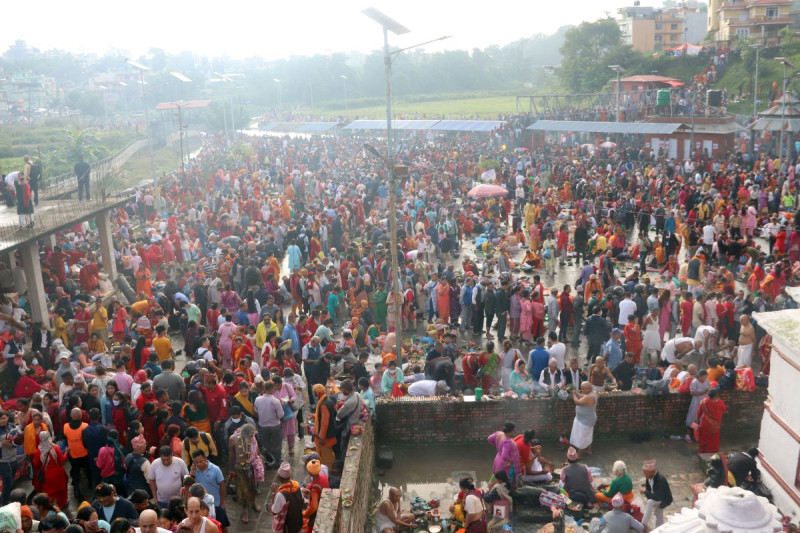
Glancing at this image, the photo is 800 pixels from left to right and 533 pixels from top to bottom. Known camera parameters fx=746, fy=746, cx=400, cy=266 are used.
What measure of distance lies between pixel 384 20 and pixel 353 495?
6198 millimetres

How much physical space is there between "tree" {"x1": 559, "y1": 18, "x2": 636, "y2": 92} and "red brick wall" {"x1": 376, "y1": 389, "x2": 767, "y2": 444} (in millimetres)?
53683

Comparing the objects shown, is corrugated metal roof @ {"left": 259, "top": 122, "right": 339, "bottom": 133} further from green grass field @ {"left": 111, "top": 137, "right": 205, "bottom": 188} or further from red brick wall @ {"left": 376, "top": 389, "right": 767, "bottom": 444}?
red brick wall @ {"left": 376, "top": 389, "right": 767, "bottom": 444}

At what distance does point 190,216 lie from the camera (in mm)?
22438

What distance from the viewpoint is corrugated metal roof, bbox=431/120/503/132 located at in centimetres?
4041

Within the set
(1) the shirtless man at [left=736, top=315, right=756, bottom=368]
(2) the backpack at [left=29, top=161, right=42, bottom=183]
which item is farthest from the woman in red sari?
(2) the backpack at [left=29, top=161, right=42, bottom=183]

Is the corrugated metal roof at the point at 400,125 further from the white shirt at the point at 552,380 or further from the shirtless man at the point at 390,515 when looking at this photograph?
the shirtless man at the point at 390,515

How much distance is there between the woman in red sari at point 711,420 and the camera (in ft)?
30.5

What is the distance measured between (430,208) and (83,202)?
30.9ft

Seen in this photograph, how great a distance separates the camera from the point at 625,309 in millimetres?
12531

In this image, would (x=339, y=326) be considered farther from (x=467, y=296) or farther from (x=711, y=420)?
(x=711, y=420)

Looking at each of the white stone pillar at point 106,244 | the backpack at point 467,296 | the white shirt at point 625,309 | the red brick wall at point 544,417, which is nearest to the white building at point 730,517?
the red brick wall at point 544,417

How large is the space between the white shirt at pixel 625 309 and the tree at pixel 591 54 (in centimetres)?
5115

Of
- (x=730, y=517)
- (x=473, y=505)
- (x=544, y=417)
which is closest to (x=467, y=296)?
(x=544, y=417)

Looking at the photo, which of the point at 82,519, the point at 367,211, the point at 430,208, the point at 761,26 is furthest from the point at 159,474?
the point at 761,26
